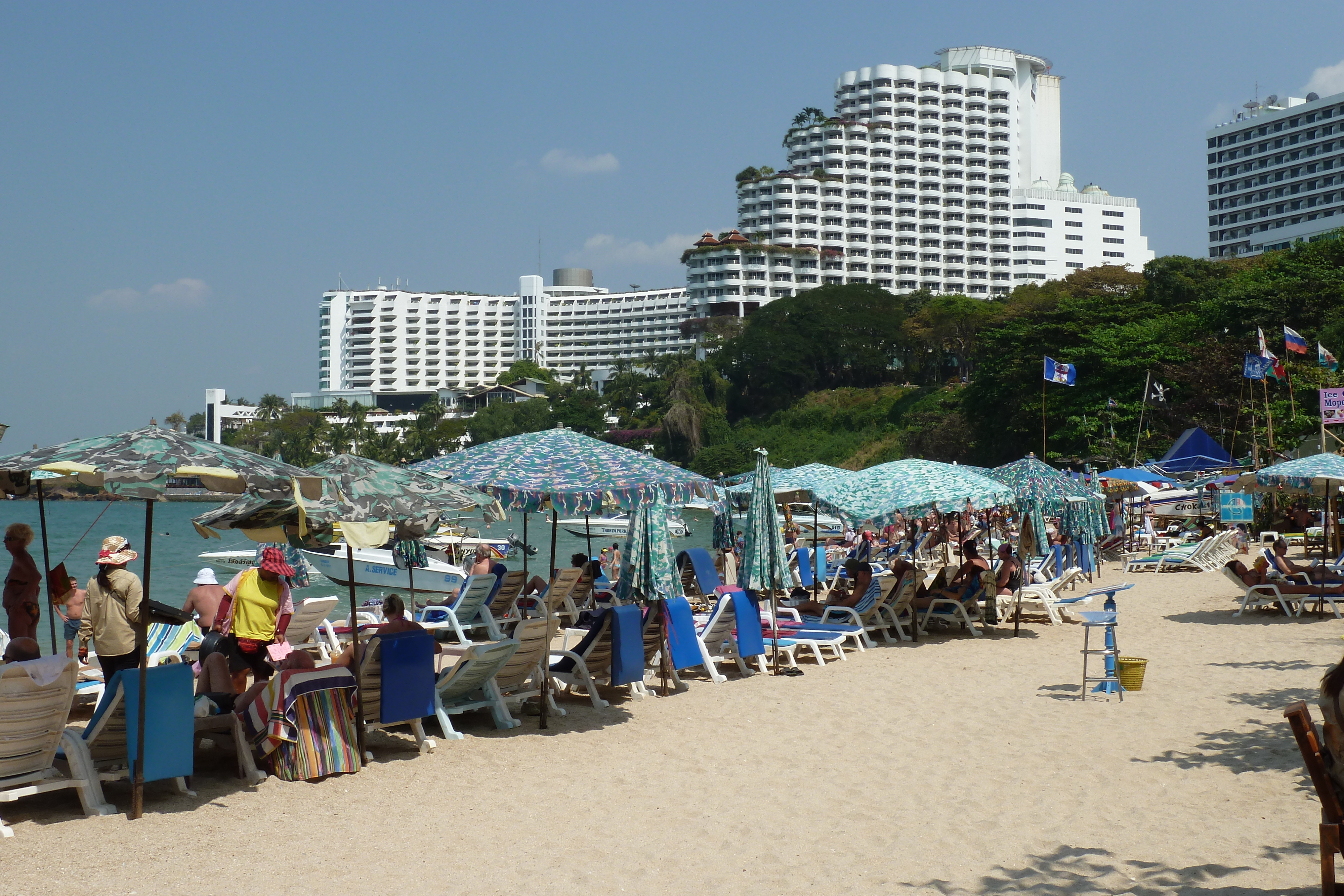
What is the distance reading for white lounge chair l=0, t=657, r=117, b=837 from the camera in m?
5.56

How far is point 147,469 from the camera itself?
5.71 metres

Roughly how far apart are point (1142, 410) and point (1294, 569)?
32434 millimetres

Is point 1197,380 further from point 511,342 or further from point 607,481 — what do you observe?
point 511,342

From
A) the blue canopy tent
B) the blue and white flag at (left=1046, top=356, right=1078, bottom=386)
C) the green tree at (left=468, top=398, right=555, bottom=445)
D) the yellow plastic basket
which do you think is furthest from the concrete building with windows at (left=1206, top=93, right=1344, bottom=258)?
the yellow plastic basket

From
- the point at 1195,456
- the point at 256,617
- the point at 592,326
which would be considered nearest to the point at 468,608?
the point at 256,617

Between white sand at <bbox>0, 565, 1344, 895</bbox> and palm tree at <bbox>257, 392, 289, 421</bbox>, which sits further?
palm tree at <bbox>257, 392, 289, 421</bbox>

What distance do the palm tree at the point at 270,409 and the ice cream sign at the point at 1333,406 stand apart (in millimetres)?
117634

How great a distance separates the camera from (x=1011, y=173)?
122 m

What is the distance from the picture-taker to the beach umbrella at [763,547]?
1052 cm

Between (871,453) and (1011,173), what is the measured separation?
5746 cm

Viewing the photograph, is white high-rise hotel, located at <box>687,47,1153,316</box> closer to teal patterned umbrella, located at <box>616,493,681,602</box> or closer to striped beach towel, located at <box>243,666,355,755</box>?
teal patterned umbrella, located at <box>616,493,681,602</box>

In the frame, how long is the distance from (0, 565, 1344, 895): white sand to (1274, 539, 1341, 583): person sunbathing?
18.3 feet

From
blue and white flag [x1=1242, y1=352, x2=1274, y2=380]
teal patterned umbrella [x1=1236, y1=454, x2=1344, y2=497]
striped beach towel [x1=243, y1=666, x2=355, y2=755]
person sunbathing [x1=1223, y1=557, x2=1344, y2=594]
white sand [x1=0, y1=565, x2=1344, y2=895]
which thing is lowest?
white sand [x1=0, y1=565, x2=1344, y2=895]

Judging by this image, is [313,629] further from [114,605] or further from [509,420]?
[509,420]
